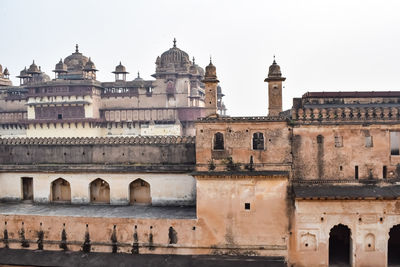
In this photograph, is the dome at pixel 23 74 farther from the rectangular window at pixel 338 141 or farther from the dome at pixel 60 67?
the rectangular window at pixel 338 141

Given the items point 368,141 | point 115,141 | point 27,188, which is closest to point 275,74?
point 368,141

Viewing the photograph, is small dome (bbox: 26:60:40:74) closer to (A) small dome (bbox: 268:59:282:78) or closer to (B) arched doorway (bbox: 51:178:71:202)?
(B) arched doorway (bbox: 51:178:71:202)

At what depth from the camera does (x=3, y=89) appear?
1762 inches

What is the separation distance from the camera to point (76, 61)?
147ft

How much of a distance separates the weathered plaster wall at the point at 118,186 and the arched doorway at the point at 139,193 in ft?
1.40

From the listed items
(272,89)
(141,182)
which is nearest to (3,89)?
(141,182)

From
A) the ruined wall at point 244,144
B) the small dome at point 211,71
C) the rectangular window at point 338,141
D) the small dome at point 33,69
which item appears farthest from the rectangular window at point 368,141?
the small dome at point 33,69

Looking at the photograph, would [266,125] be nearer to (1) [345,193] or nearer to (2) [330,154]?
(2) [330,154]

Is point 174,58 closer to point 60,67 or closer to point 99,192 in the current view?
point 60,67

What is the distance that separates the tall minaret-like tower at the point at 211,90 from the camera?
691 inches

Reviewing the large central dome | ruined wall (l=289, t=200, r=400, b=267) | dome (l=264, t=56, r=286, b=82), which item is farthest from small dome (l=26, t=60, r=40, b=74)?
ruined wall (l=289, t=200, r=400, b=267)

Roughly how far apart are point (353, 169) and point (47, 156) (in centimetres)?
1563

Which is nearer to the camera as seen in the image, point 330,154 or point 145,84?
point 330,154

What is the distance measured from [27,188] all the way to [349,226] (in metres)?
16.8
